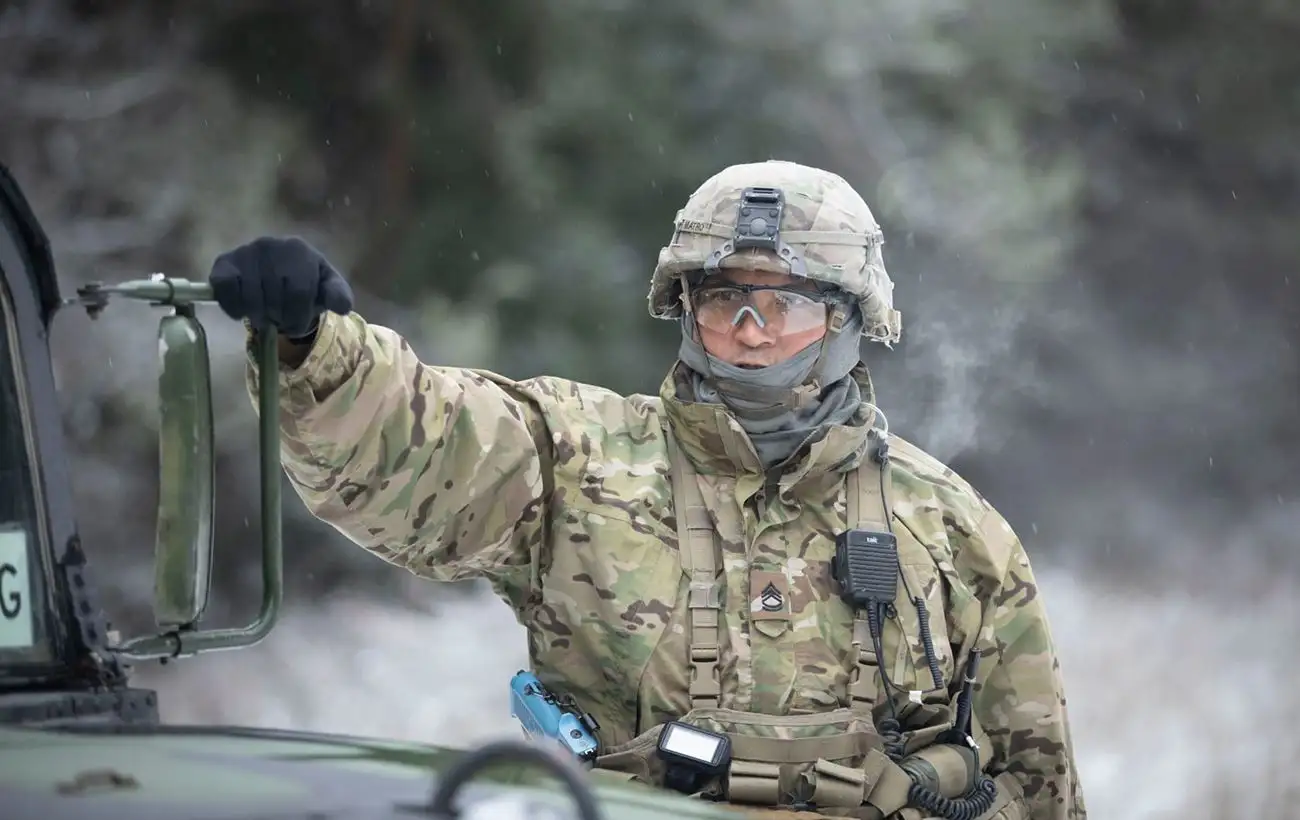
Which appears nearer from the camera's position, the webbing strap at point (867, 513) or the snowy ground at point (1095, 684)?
the webbing strap at point (867, 513)

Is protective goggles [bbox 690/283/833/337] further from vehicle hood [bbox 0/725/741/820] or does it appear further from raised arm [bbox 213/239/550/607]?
vehicle hood [bbox 0/725/741/820]

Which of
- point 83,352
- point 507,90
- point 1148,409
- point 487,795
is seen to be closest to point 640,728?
point 487,795

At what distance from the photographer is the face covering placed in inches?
160

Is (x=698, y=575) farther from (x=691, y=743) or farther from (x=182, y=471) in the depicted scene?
(x=182, y=471)

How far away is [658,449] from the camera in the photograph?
4.14 metres

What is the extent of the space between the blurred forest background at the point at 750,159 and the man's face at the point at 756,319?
4.07m

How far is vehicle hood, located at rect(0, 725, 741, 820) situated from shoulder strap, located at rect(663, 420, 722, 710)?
1526 millimetres

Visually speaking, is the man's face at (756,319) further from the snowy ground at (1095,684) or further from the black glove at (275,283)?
the snowy ground at (1095,684)

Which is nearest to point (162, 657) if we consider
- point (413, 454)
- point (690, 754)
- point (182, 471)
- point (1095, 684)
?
point (182, 471)

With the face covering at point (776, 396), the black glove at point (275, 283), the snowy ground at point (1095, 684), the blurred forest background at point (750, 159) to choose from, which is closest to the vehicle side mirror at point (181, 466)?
the black glove at point (275, 283)

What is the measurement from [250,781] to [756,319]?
2246 mm

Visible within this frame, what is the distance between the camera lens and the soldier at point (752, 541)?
150 inches

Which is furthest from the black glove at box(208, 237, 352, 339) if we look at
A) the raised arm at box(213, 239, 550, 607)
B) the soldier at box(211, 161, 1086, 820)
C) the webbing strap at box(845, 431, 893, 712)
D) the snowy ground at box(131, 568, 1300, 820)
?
the snowy ground at box(131, 568, 1300, 820)

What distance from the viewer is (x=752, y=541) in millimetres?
4016
